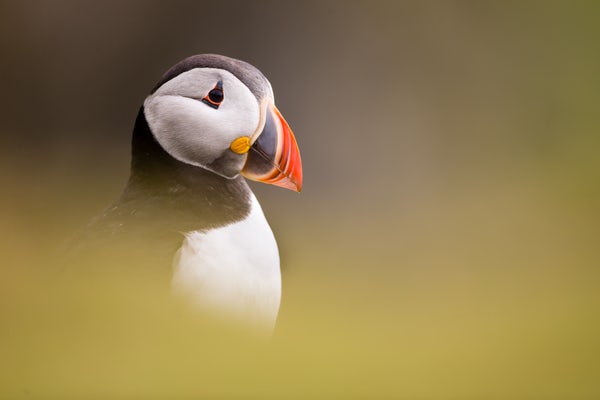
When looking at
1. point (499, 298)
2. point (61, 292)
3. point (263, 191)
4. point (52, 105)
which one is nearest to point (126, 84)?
point (52, 105)

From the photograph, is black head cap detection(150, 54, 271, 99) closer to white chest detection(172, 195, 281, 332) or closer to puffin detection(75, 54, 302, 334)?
puffin detection(75, 54, 302, 334)

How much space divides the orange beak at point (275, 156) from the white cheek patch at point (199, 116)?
0.02 meters

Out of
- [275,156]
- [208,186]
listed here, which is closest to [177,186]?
[208,186]

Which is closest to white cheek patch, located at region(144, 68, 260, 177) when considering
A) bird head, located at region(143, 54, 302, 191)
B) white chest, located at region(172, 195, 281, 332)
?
bird head, located at region(143, 54, 302, 191)

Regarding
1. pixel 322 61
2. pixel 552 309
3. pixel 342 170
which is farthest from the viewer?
pixel 322 61

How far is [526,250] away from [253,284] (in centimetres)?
40

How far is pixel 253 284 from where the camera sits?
0.91m

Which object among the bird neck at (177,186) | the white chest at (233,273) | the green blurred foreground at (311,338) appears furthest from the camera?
the bird neck at (177,186)

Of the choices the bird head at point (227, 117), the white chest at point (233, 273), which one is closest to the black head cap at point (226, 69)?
the bird head at point (227, 117)

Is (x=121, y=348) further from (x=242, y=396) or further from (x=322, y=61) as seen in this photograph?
(x=322, y=61)

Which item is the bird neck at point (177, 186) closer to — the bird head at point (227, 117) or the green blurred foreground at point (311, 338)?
the bird head at point (227, 117)

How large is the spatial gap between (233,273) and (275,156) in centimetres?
17

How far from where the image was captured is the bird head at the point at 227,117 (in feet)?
3.11

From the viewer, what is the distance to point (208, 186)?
100 cm
